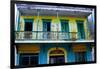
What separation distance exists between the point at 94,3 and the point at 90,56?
0.61 meters

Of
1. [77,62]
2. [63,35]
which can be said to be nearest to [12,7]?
[63,35]

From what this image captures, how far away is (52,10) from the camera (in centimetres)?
190

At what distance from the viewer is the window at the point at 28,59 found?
1815 mm

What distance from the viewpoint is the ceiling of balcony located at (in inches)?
71.8

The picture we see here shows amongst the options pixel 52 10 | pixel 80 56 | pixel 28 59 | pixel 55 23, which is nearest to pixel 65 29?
pixel 55 23

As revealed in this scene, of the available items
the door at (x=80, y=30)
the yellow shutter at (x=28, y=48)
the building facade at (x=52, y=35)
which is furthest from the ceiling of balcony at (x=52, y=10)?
the yellow shutter at (x=28, y=48)

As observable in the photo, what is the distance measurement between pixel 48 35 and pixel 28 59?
0.33 m

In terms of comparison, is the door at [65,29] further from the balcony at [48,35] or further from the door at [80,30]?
the door at [80,30]

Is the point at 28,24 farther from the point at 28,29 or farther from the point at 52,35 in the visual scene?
the point at 52,35

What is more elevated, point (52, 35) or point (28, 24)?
point (28, 24)

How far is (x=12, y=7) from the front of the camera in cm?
176

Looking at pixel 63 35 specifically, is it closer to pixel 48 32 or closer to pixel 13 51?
pixel 48 32

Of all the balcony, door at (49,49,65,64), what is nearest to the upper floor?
the balcony

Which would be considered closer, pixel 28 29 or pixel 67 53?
pixel 28 29
